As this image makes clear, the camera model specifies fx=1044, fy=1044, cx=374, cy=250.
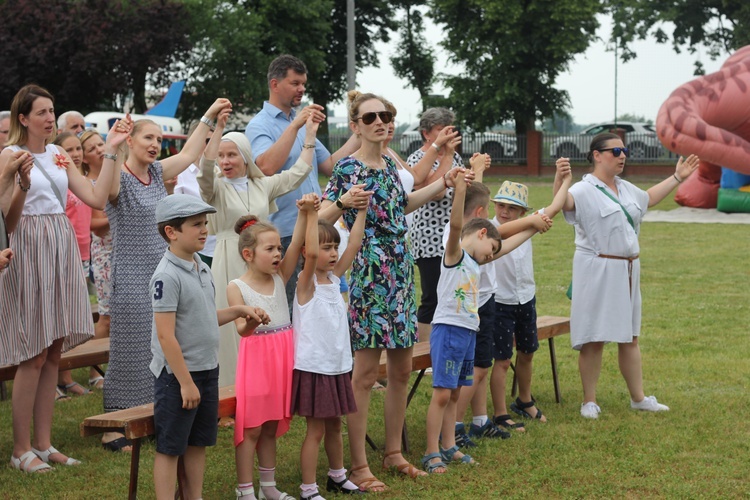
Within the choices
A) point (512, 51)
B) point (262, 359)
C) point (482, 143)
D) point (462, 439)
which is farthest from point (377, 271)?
point (512, 51)

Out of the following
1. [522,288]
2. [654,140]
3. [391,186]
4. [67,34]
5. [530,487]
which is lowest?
[530,487]

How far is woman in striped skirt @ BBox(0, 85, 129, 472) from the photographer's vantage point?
5.71 metres

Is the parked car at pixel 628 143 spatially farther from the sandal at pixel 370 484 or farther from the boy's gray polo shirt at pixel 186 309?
the boy's gray polo shirt at pixel 186 309

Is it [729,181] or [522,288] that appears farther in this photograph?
[729,181]

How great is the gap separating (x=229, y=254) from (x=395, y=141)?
36.4 metres

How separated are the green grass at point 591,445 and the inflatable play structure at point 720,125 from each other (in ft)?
36.4

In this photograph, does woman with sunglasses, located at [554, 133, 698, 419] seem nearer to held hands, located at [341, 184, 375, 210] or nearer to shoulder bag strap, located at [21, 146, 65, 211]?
held hands, located at [341, 184, 375, 210]

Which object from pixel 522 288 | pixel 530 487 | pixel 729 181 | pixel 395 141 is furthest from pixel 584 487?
pixel 395 141

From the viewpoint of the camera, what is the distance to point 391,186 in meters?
5.43

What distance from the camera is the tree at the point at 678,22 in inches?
1671

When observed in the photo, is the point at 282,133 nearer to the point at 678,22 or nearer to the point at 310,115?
the point at 310,115

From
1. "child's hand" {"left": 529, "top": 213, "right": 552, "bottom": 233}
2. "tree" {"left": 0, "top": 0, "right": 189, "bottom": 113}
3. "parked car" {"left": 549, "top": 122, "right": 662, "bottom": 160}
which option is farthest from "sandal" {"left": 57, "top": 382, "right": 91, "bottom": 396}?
"parked car" {"left": 549, "top": 122, "right": 662, "bottom": 160}

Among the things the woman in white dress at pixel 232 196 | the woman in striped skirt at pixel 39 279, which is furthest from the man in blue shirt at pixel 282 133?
the woman in striped skirt at pixel 39 279

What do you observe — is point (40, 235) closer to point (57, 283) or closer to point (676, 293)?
point (57, 283)
